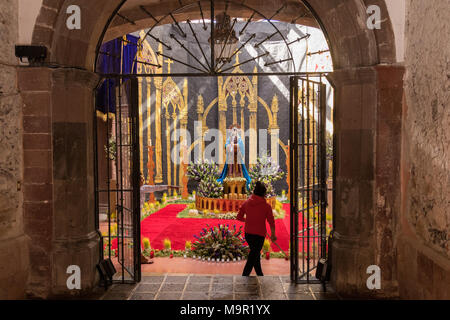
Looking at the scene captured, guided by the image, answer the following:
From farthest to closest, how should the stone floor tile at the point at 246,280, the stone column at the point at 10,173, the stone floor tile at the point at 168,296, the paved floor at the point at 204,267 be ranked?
the paved floor at the point at 204,267
the stone floor tile at the point at 246,280
the stone floor tile at the point at 168,296
the stone column at the point at 10,173

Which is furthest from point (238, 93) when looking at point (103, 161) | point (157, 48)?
point (103, 161)

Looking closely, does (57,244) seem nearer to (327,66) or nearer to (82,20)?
(82,20)

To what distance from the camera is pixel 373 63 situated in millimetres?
4410

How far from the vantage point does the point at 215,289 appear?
187 inches

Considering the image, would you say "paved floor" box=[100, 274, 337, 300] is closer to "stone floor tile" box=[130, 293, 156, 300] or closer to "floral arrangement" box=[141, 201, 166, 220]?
"stone floor tile" box=[130, 293, 156, 300]

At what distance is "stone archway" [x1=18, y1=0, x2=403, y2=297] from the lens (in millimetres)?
4395

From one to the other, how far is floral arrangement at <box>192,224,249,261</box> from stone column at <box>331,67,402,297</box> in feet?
8.27

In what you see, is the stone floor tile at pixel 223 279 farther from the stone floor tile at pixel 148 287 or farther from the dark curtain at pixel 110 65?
the dark curtain at pixel 110 65

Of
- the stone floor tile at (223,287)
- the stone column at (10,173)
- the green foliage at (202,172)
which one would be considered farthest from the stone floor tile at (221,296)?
the green foliage at (202,172)

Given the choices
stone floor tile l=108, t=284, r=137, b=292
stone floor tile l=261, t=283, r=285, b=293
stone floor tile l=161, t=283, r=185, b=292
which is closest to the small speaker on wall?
stone floor tile l=108, t=284, r=137, b=292

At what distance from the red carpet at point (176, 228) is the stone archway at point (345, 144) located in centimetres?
316

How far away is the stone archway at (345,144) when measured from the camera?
4.39m

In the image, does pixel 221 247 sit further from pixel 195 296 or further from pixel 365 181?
pixel 365 181

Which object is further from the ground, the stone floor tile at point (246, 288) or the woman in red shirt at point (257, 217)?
the woman in red shirt at point (257, 217)
